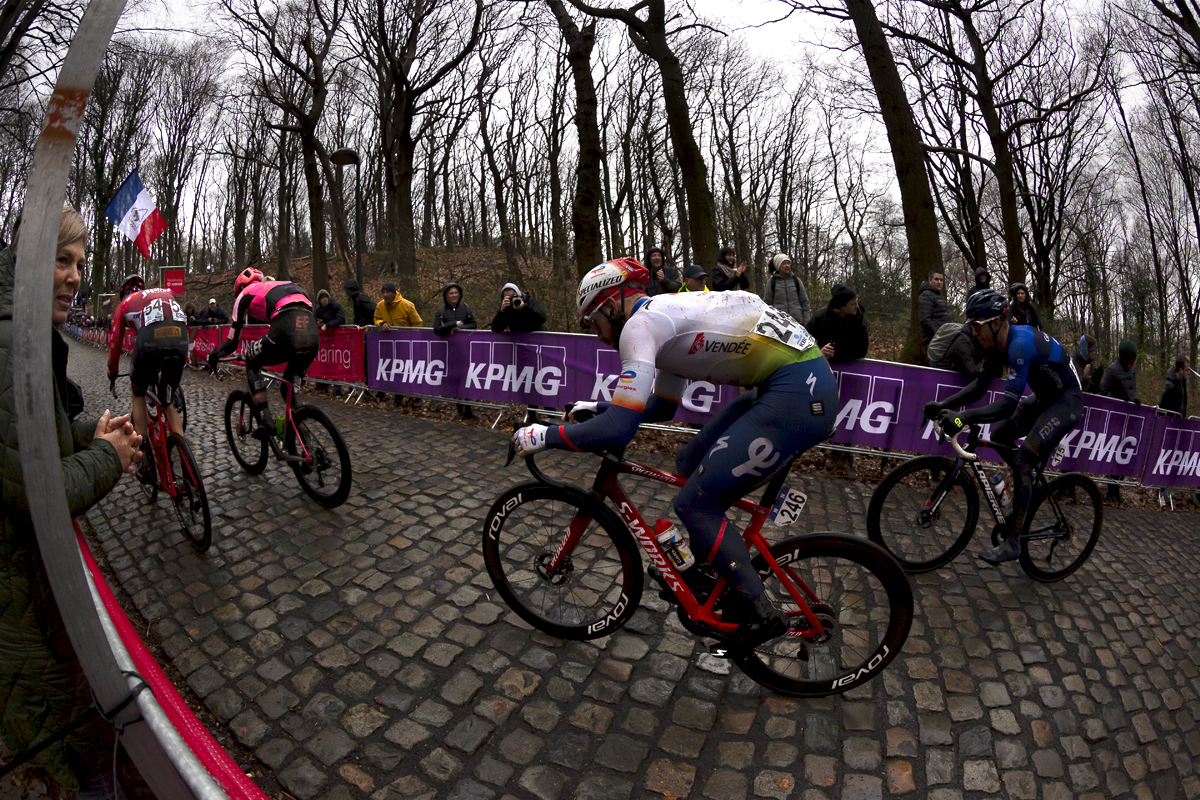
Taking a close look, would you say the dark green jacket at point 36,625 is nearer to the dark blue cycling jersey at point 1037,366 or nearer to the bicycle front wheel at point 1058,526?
the dark blue cycling jersey at point 1037,366

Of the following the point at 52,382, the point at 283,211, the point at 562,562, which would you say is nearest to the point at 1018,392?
the point at 562,562

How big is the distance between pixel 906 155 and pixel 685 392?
4.85 meters

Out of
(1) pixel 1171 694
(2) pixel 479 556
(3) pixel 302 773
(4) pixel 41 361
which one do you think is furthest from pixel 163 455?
(1) pixel 1171 694

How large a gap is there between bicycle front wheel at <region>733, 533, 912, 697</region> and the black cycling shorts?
15.3ft

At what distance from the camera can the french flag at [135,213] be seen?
1198 centimetres

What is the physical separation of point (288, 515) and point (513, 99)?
28.3 metres

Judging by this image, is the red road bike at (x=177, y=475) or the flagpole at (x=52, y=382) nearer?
the flagpole at (x=52, y=382)

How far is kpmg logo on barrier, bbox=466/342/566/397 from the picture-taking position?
8102mm

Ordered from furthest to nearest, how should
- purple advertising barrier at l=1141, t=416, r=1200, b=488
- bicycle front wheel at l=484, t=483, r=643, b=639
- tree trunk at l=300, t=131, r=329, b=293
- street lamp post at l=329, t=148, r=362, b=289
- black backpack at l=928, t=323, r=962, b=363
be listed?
tree trunk at l=300, t=131, r=329, b=293, street lamp post at l=329, t=148, r=362, b=289, purple advertising barrier at l=1141, t=416, r=1200, b=488, black backpack at l=928, t=323, r=962, b=363, bicycle front wheel at l=484, t=483, r=643, b=639

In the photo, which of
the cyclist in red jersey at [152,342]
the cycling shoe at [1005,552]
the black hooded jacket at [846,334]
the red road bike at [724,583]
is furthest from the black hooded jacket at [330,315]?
the cycling shoe at [1005,552]

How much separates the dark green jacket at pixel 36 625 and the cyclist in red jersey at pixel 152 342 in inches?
133

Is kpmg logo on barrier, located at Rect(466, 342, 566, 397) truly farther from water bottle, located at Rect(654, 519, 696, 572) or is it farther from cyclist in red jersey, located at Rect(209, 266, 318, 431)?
water bottle, located at Rect(654, 519, 696, 572)

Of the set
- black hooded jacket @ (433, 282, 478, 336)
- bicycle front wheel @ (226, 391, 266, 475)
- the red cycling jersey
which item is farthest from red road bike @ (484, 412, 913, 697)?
black hooded jacket @ (433, 282, 478, 336)

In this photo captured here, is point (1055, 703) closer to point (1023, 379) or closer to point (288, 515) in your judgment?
point (1023, 379)
